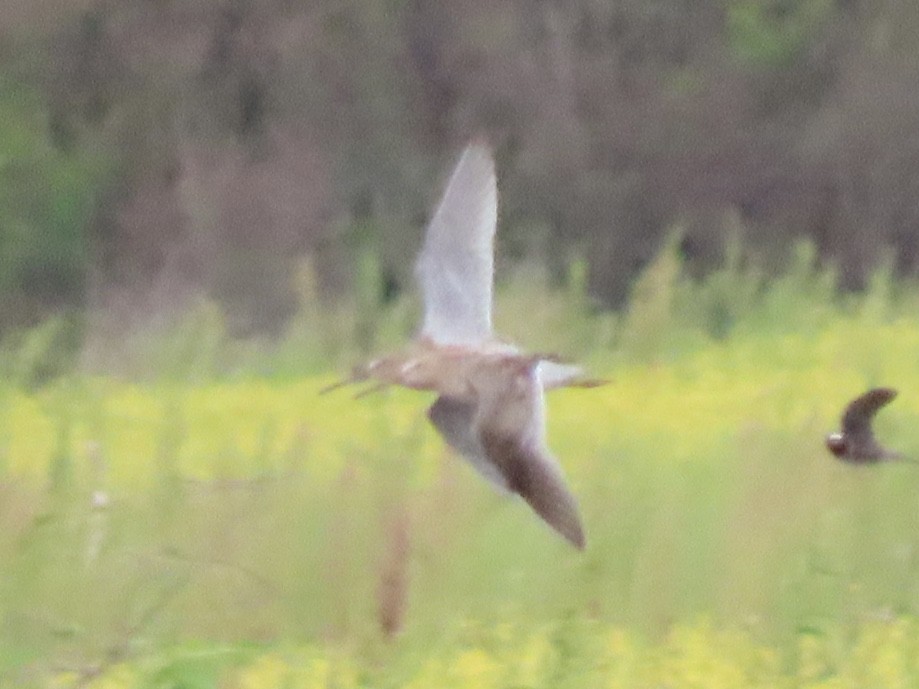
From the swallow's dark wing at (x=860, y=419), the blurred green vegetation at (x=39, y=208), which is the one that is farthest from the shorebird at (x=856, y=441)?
the blurred green vegetation at (x=39, y=208)

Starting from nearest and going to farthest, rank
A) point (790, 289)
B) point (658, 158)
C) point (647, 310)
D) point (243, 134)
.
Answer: point (647, 310), point (790, 289), point (658, 158), point (243, 134)

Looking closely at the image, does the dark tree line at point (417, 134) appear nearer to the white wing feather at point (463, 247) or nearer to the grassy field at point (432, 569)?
the grassy field at point (432, 569)

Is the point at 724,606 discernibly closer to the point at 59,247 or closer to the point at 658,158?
the point at 658,158

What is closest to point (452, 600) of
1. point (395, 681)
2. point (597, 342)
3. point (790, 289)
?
point (395, 681)

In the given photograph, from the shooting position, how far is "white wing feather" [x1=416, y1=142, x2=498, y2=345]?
4.07 m

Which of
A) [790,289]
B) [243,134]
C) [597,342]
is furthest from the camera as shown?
[243,134]

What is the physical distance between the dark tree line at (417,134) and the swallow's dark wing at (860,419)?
26.6 ft

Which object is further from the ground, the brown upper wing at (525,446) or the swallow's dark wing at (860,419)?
the brown upper wing at (525,446)

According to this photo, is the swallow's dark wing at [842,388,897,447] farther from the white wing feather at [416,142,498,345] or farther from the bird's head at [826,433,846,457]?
the white wing feather at [416,142,498,345]

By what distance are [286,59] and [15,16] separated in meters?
2.03

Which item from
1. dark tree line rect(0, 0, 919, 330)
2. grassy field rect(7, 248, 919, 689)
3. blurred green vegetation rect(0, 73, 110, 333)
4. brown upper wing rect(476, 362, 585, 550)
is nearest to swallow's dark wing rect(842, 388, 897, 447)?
grassy field rect(7, 248, 919, 689)

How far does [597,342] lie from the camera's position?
8.12m

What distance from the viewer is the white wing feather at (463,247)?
407 cm

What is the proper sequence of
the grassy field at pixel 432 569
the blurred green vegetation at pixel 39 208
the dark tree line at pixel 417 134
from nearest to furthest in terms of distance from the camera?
the grassy field at pixel 432 569 → the dark tree line at pixel 417 134 → the blurred green vegetation at pixel 39 208
